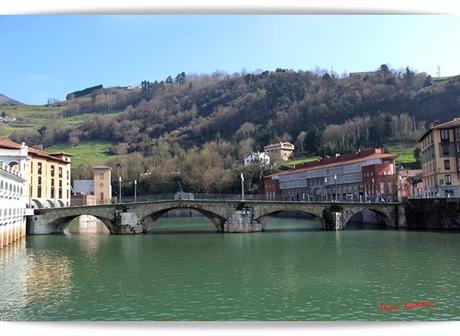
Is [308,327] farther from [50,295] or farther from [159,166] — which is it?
[159,166]

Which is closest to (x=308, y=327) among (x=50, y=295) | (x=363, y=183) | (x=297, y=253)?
(x=50, y=295)

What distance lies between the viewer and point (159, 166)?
12162cm

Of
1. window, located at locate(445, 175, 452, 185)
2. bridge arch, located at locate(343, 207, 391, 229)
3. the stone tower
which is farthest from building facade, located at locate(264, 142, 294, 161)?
window, located at locate(445, 175, 452, 185)

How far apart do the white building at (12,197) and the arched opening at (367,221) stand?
38688 millimetres

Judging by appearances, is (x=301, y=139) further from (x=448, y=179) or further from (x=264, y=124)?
(x=448, y=179)

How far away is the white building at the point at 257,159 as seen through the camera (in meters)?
110

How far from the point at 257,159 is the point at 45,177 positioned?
59.4 meters

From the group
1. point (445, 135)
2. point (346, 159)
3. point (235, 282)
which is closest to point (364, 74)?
A: point (346, 159)

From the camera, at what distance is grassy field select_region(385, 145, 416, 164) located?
9131 centimetres

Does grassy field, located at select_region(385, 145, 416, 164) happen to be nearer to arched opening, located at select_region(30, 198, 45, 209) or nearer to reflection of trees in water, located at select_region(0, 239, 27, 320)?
arched opening, located at select_region(30, 198, 45, 209)

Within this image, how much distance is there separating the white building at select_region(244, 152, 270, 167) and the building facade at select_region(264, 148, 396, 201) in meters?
9.70

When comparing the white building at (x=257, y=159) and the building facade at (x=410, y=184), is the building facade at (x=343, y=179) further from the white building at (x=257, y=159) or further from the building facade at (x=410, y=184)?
the white building at (x=257, y=159)

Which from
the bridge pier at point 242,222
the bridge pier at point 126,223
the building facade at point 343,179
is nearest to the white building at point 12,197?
the bridge pier at point 126,223

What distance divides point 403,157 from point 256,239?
6261 cm
